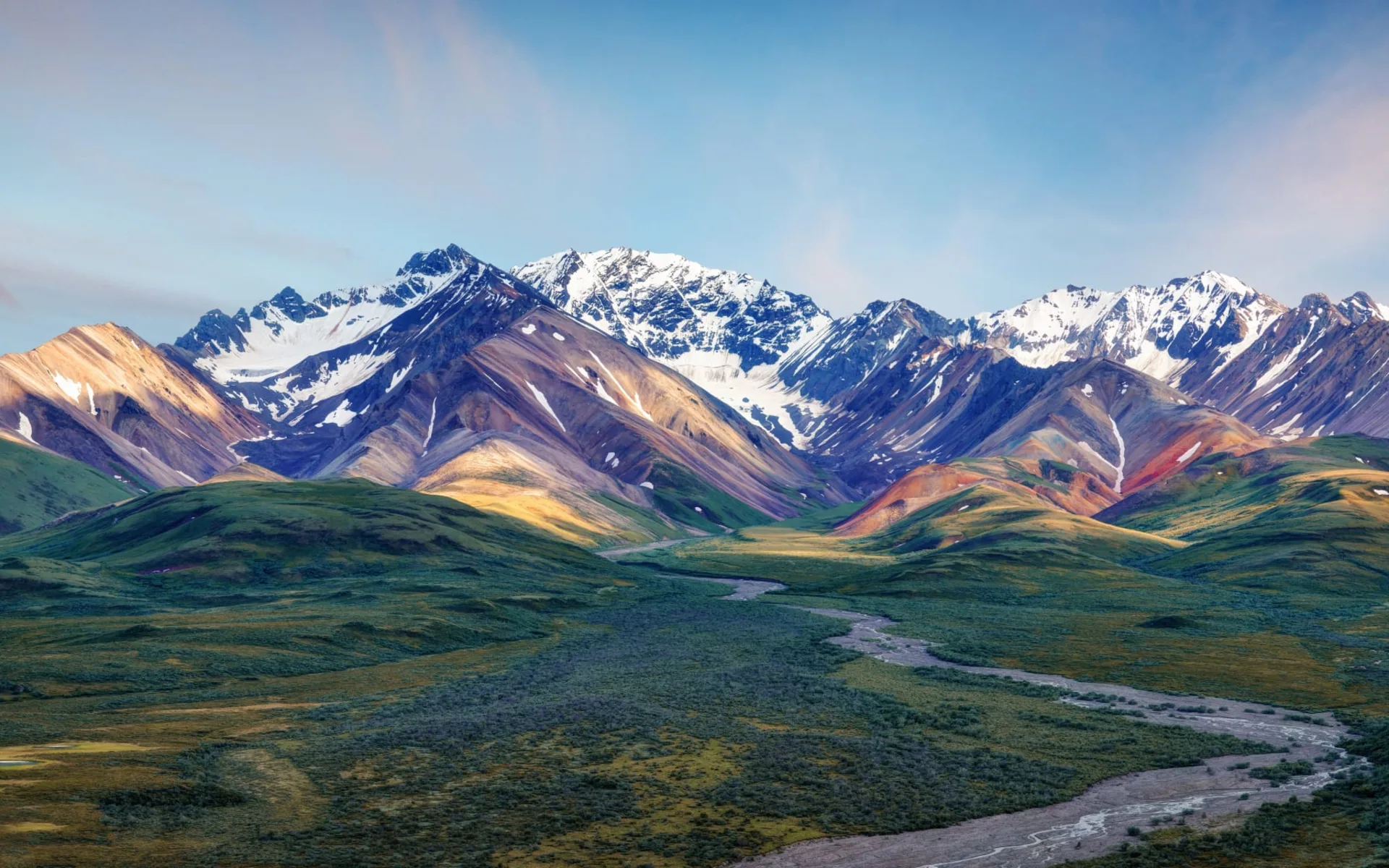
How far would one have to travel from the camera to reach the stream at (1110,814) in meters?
55.0

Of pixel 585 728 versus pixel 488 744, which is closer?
pixel 488 744

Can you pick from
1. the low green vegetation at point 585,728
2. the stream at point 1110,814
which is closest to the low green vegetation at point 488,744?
the low green vegetation at point 585,728

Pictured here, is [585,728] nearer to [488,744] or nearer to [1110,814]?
[488,744]

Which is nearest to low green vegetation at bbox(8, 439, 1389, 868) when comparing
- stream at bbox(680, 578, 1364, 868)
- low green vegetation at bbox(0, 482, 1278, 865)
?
low green vegetation at bbox(0, 482, 1278, 865)

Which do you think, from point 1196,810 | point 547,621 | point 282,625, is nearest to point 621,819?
point 1196,810

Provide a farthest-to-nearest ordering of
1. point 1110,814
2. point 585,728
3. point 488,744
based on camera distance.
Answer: point 585,728, point 488,744, point 1110,814

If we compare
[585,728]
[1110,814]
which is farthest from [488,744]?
[1110,814]

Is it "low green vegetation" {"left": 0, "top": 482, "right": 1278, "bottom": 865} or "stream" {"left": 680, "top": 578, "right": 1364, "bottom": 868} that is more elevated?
"stream" {"left": 680, "top": 578, "right": 1364, "bottom": 868}

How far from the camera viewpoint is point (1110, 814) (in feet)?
203

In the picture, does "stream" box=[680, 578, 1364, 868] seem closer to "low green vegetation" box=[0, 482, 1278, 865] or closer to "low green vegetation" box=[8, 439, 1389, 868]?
"low green vegetation" box=[8, 439, 1389, 868]

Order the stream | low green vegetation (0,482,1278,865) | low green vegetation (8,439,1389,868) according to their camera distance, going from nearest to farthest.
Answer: the stream → low green vegetation (8,439,1389,868) → low green vegetation (0,482,1278,865)

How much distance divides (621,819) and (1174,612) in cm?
13275

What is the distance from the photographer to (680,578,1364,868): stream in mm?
55000

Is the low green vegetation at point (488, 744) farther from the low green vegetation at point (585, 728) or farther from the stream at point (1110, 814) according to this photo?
the stream at point (1110, 814)
